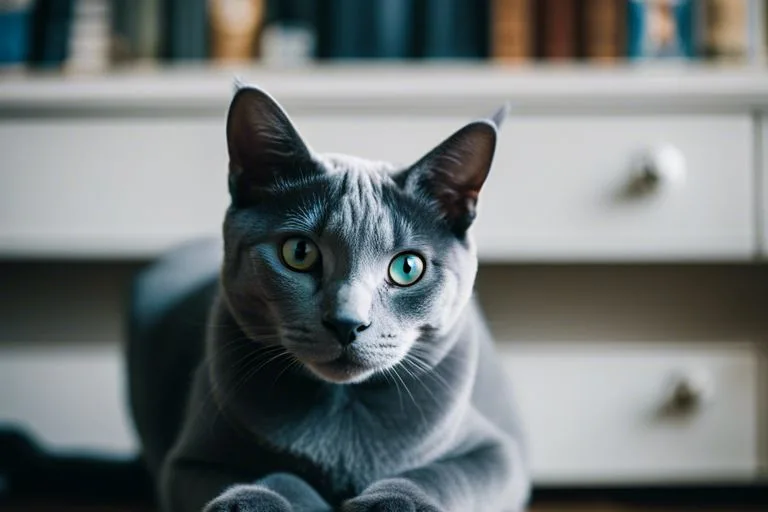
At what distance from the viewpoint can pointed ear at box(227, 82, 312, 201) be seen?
2.09 feet

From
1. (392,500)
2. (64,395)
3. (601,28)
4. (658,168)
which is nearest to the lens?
(392,500)

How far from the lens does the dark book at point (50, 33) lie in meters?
1.42

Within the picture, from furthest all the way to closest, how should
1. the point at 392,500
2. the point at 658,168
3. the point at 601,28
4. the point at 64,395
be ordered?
the point at 601,28 < the point at 64,395 < the point at 658,168 < the point at 392,500

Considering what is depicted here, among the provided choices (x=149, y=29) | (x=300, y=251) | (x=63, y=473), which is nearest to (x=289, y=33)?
(x=149, y=29)

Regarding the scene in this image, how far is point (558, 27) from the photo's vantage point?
1396 millimetres

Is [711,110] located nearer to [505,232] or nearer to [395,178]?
[505,232]

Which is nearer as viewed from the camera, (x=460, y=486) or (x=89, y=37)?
(x=460, y=486)

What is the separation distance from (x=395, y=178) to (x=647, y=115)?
0.61m

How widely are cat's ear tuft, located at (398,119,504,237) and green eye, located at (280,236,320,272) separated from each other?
9 centimetres

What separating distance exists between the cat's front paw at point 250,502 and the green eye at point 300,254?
0.16 m

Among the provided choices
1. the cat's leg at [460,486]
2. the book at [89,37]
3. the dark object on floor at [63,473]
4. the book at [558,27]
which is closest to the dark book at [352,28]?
the book at [558,27]

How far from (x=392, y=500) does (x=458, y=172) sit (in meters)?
0.25

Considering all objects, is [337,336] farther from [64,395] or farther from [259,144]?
[64,395]

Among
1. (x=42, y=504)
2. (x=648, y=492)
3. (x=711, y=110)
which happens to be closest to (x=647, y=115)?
(x=711, y=110)
